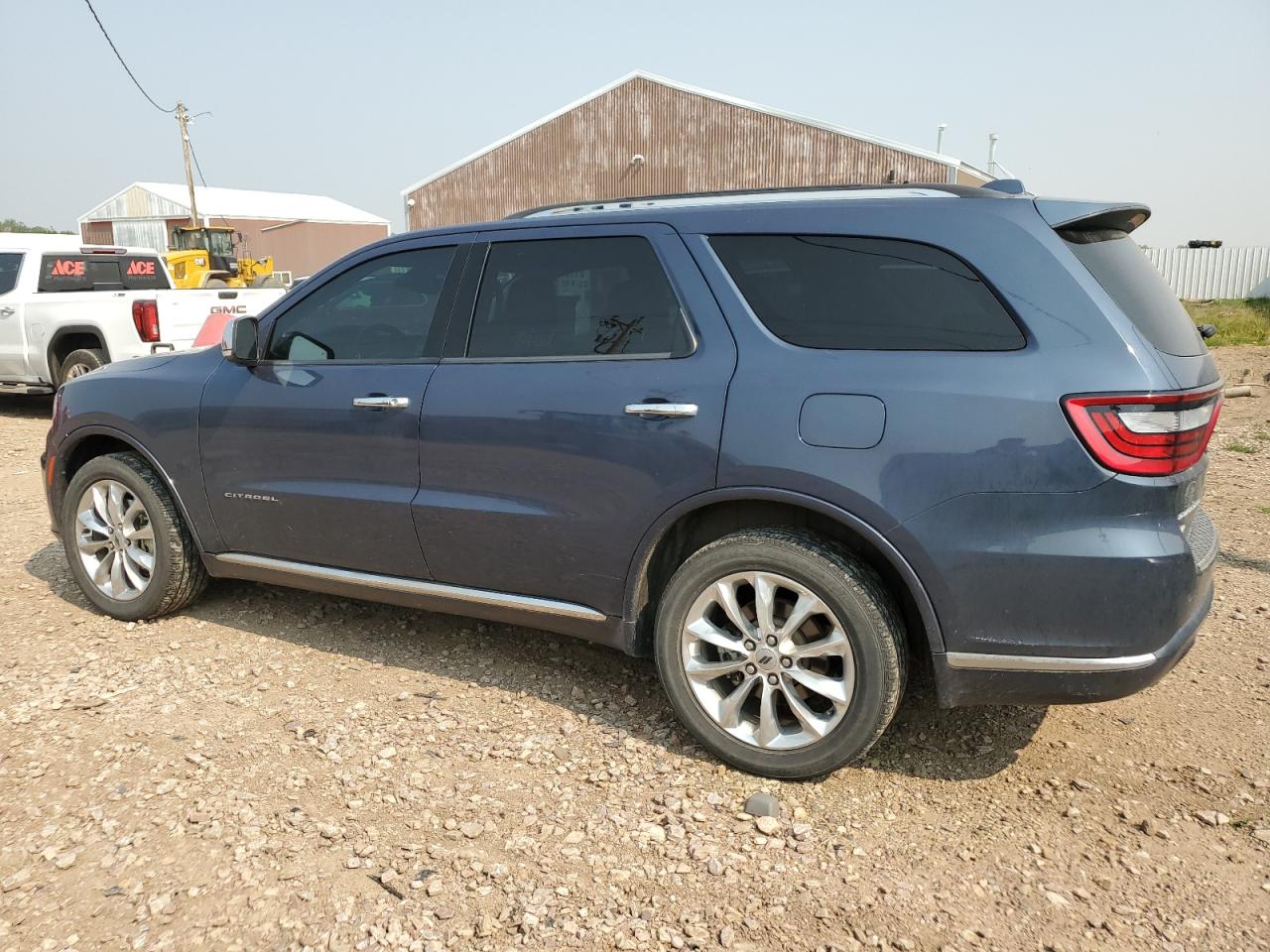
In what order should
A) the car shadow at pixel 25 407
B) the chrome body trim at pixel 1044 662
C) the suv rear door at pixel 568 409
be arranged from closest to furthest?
the chrome body trim at pixel 1044 662
the suv rear door at pixel 568 409
the car shadow at pixel 25 407

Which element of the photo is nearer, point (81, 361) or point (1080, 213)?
point (1080, 213)

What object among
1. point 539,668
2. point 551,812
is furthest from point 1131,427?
point 539,668

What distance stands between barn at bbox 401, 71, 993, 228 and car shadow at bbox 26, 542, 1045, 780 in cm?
2819

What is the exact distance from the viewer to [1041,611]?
274cm

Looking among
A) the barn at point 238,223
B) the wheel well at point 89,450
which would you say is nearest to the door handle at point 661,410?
the wheel well at point 89,450

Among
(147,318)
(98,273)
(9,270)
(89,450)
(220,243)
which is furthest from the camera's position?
(220,243)

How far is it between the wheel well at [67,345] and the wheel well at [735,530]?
29.8 ft

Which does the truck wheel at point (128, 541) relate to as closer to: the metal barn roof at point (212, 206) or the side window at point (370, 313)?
the side window at point (370, 313)

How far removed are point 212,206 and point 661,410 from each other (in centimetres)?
5973

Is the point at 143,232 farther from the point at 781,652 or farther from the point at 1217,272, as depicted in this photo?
the point at 781,652

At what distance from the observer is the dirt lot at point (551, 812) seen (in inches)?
98.9

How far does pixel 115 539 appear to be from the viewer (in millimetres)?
4543

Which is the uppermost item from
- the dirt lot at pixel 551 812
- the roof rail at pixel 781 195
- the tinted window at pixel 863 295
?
the roof rail at pixel 781 195

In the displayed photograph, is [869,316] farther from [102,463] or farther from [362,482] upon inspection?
[102,463]
